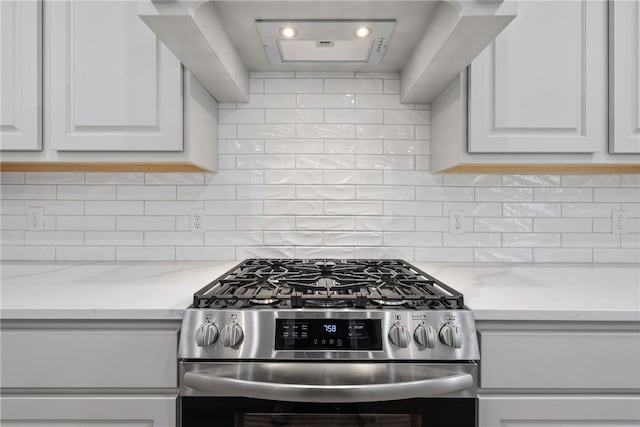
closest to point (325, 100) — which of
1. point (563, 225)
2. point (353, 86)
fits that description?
point (353, 86)

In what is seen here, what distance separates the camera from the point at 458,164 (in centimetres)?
144

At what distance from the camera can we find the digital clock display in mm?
997

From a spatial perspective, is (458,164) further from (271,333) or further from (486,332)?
(271,333)

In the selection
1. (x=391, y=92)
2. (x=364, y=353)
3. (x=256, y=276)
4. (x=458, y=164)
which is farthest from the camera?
(x=391, y=92)

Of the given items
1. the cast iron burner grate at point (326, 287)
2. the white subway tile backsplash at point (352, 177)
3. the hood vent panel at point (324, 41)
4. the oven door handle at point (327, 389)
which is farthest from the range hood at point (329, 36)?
the oven door handle at point (327, 389)

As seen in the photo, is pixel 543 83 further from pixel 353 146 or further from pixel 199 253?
pixel 199 253

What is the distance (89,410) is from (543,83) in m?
1.73

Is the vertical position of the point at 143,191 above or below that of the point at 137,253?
above

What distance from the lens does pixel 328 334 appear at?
3.28ft

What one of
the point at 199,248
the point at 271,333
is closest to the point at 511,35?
the point at 271,333

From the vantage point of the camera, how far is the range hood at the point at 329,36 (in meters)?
1.07

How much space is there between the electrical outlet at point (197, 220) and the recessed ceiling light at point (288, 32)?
0.83 metres

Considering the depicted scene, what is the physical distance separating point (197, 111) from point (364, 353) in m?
1.03

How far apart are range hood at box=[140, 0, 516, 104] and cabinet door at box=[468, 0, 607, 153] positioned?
0.17m
